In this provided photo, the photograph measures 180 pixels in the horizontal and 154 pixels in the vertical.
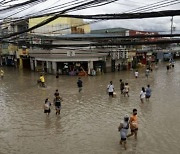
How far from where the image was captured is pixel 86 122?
15.3 m

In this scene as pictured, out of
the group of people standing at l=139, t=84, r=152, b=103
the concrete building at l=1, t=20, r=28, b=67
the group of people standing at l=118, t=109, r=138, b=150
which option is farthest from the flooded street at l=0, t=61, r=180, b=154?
the concrete building at l=1, t=20, r=28, b=67

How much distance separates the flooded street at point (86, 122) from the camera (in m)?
11.7

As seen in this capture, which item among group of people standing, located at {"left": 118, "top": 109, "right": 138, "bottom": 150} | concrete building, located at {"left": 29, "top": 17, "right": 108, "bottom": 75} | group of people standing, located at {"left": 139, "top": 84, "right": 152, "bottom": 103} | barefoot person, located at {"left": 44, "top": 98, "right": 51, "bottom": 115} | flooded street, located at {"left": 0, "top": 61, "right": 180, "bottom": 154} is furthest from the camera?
concrete building, located at {"left": 29, "top": 17, "right": 108, "bottom": 75}

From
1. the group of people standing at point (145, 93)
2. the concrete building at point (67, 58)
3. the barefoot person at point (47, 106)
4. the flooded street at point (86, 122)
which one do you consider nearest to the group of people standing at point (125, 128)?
the flooded street at point (86, 122)

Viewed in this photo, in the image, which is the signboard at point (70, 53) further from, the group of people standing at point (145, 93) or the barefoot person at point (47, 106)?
the barefoot person at point (47, 106)

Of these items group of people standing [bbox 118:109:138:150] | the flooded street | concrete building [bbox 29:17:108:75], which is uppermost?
concrete building [bbox 29:17:108:75]

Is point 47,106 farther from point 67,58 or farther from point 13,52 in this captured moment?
point 13,52

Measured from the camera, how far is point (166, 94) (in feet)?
75.7

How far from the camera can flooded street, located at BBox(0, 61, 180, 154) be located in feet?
38.5

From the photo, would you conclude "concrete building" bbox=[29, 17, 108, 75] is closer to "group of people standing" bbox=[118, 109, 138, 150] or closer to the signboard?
the signboard

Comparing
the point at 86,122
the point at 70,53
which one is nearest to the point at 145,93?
the point at 86,122

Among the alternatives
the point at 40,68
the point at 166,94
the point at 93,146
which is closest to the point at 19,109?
the point at 93,146

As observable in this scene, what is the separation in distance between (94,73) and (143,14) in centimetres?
2737

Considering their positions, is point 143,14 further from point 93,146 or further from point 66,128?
point 66,128
